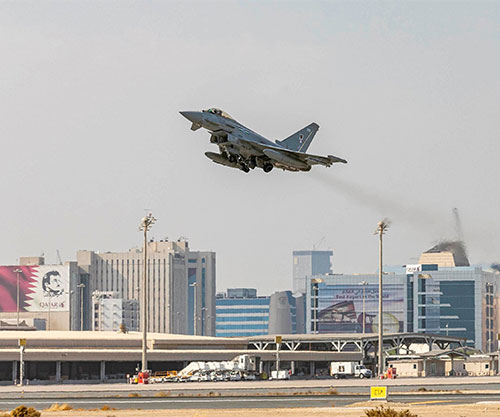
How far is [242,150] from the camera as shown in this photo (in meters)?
87.4

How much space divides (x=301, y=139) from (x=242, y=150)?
48.8 ft

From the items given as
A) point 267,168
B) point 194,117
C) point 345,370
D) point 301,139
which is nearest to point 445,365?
point 345,370

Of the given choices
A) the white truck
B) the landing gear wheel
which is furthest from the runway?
the white truck

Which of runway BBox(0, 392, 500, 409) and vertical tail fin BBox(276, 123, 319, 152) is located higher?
vertical tail fin BBox(276, 123, 319, 152)

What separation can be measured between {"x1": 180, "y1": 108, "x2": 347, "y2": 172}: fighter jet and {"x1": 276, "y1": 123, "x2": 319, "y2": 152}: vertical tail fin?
366 inches

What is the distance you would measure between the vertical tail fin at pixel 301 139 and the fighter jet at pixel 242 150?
929cm

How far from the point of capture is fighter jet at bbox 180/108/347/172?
8681cm

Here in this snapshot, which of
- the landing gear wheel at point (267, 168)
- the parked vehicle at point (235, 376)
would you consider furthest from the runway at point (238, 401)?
the parked vehicle at point (235, 376)

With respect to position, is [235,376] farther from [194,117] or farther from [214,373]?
[194,117]

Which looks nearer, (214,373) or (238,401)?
(238,401)

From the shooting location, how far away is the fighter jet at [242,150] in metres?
86.8

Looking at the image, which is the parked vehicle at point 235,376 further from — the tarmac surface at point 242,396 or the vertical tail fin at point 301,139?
the vertical tail fin at point 301,139

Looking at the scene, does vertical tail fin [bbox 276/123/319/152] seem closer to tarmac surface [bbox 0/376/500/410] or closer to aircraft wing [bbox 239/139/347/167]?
aircraft wing [bbox 239/139/347/167]

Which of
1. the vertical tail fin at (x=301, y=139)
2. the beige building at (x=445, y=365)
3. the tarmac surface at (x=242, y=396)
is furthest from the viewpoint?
the beige building at (x=445, y=365)
